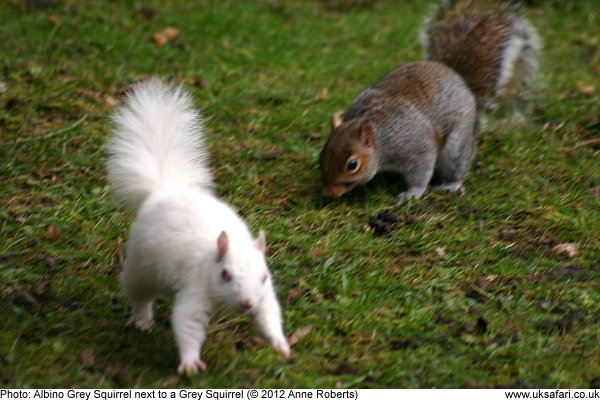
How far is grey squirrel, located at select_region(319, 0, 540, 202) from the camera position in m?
4.24

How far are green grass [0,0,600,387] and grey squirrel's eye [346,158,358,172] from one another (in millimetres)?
182

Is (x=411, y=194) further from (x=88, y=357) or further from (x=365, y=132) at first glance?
(x=88, y=357)

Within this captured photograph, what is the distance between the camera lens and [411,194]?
4.36 metres

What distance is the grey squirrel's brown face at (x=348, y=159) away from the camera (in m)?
4.19

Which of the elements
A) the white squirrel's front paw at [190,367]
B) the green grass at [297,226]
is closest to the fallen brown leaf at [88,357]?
the green grass at [297,226]

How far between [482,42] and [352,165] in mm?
1158

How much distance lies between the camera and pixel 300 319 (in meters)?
3.27

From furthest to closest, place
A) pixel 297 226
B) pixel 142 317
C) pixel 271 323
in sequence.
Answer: pixel 297 226, pixel 142 317, pixel 271 323

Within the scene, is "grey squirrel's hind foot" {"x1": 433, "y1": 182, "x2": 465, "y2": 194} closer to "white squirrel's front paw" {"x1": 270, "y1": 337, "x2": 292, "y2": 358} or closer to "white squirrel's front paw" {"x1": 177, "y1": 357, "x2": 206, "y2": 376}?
"white squirrel's front paw" {"x1": 270, "y1": 337, "x2": 292, "y2": 358}

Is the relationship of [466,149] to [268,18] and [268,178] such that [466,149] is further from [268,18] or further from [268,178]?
[268,18]

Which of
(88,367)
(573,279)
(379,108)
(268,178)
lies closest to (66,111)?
(268,178)

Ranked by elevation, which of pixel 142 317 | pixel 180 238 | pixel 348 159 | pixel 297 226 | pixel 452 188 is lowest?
pixel 452 188

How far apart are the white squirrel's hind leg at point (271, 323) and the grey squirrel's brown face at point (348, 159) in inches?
52.7
